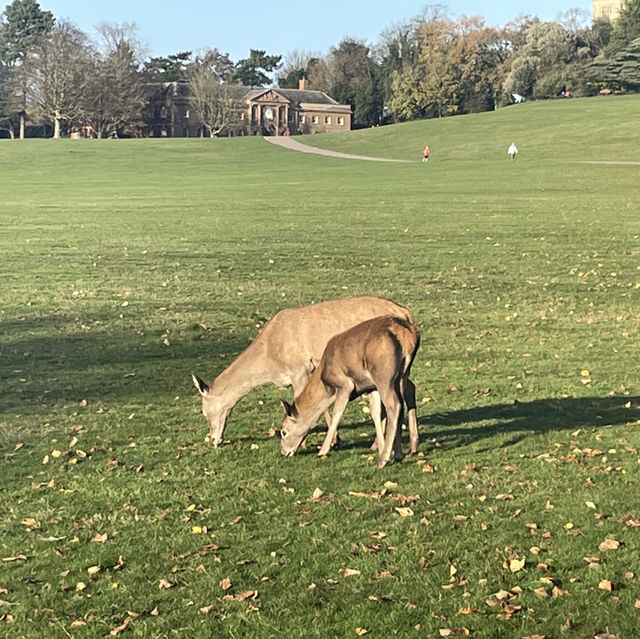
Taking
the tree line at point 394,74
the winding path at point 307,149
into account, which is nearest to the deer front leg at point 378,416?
the winding path at point 307,149

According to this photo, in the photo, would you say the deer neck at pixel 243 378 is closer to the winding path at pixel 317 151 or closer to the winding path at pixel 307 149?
the winding path at pixel 317 151

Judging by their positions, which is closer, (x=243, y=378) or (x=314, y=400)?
(x=314, y=400)

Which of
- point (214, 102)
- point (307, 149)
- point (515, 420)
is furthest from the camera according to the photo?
point (214, 102)

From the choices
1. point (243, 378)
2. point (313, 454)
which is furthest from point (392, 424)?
point (243, 378)

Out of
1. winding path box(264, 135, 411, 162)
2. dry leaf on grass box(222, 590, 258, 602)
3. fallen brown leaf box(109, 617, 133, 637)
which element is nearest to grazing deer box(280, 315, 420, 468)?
dry leaf on grass box(222, 590, 258, 602)

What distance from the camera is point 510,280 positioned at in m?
21.9

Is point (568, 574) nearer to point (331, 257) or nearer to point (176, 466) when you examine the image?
point (176, 466)

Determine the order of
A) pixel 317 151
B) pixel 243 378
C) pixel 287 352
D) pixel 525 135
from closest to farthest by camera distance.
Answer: pixel 287 352, pixel 243 378, pixel 525 135, pixel 317 151

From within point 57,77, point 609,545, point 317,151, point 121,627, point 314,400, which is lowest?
point 121,627

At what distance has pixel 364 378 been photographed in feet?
29.8

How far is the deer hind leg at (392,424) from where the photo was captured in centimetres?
886

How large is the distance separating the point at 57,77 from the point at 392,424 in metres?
118

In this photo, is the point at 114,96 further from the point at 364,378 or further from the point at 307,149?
the point at 364,378

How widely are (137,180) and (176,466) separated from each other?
5694 cm
